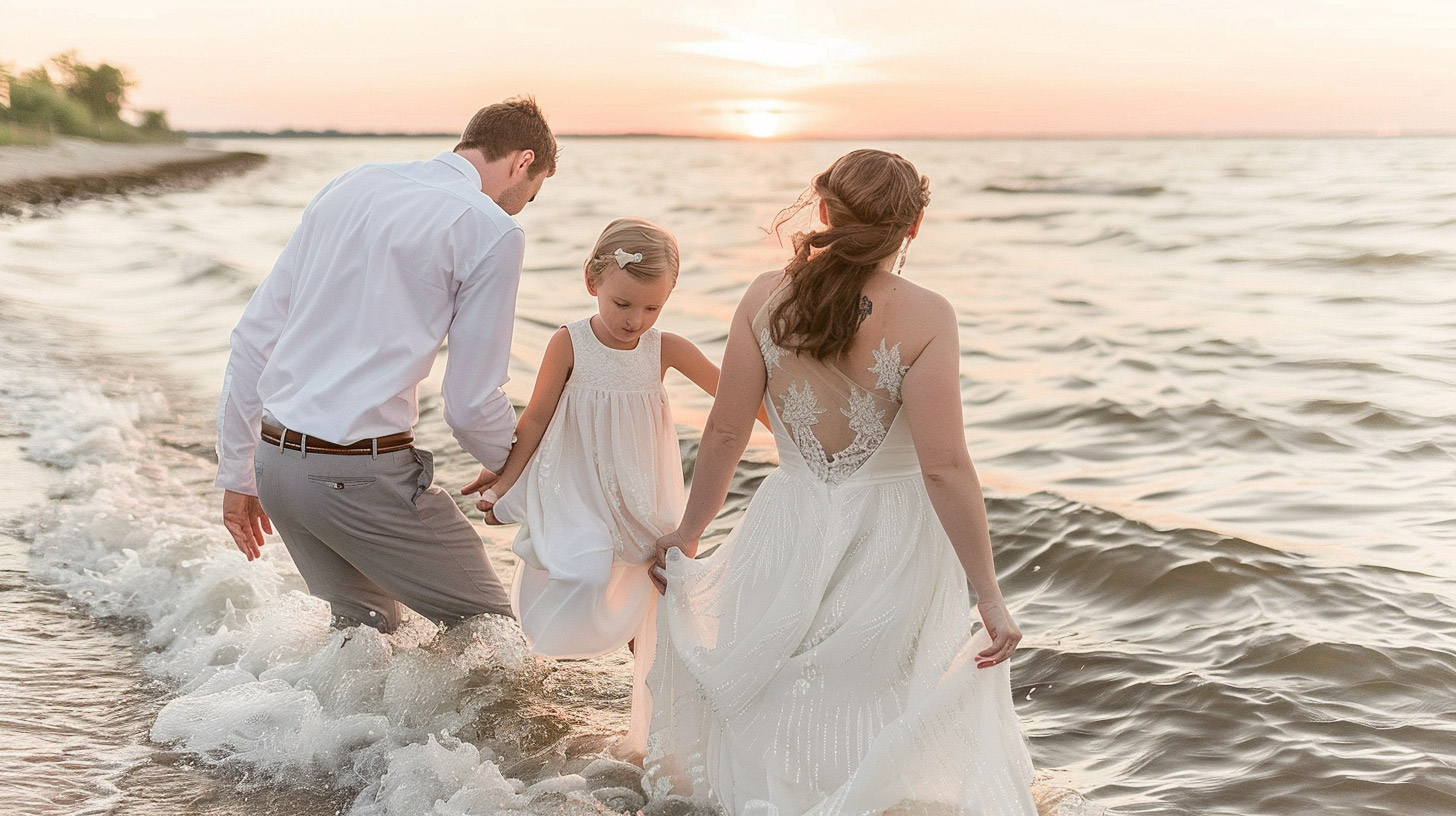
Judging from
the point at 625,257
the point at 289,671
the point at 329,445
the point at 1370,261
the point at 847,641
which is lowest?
the point at 1370,261

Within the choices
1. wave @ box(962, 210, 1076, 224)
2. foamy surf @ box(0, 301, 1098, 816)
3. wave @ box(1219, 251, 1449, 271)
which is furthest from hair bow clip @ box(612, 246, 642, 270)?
wave @ box(962, 210, 1076, 224)

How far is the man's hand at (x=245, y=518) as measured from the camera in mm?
3533

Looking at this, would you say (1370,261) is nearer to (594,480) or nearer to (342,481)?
(594,480)

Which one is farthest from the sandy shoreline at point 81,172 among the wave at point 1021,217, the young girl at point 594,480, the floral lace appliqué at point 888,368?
the floral lace appliqué at point 888,368

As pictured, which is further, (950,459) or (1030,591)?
(1030,591)

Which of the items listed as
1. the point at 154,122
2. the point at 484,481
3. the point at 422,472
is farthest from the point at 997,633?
the point at 154,122

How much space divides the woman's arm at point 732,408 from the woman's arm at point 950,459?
41 centimetres

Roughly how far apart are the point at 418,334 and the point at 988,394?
718 centimetres

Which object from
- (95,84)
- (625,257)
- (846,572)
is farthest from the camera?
(95,84)

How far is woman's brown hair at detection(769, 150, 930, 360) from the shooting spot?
8.69ft

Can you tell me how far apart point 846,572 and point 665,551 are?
0.55 m

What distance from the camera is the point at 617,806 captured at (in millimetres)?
3264

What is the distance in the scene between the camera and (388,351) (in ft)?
10.1

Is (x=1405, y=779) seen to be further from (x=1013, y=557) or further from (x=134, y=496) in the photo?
(x=134, y=496)
